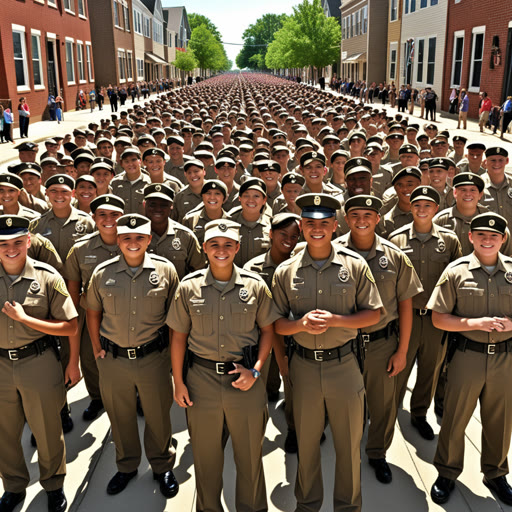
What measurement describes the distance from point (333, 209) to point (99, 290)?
200 cm

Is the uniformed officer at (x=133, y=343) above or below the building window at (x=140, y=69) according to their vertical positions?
below

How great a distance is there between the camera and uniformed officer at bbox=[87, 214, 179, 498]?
4406 millimetres

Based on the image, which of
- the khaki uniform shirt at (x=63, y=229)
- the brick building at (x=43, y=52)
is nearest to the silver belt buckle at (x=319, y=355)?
the khaki uniform shirt at (x=63, y=229)

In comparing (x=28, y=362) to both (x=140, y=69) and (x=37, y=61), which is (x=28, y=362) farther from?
(x=140, y=69)

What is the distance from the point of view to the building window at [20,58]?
2792 centimetres

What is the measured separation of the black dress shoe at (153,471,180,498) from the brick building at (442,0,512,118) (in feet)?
82.5

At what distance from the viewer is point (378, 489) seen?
4582mm

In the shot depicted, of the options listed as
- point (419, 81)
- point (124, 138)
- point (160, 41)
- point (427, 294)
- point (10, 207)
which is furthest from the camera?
point (160, 41)

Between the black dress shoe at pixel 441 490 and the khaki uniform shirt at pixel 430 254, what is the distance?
5.00ft

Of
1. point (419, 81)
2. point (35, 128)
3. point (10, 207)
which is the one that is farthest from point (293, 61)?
point (10, 207)

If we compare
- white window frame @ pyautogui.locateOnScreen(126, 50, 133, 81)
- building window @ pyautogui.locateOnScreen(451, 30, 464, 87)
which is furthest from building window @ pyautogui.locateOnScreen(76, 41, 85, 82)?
building window @ pyautogui.locateOnScreen(451, 30, 464, 87)

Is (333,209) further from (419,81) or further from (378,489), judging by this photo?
(419,81)

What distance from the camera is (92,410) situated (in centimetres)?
571

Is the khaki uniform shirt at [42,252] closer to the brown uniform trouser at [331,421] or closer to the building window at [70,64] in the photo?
the brown uniform trouser at [331,421]
